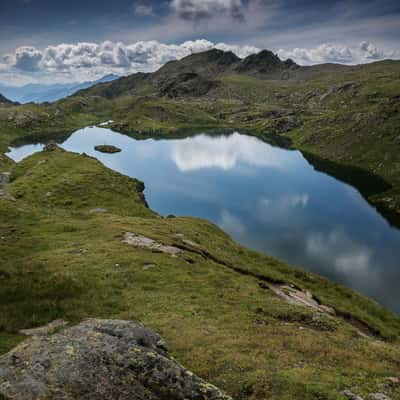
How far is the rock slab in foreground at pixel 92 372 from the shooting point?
10523mm

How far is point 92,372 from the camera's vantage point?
37.6ft

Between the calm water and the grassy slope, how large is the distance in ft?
80.3

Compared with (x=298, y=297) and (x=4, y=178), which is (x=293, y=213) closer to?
(x=298, y=297)

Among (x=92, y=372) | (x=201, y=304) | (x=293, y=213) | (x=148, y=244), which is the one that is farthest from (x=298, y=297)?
(x=293, y=213)

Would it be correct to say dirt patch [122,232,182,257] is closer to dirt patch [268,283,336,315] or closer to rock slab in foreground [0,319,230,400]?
dirt patch [268,283,336,315]

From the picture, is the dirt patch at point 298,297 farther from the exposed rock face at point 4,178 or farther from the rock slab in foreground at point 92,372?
the exposed rock face at point 4,178

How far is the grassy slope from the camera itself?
710 inches

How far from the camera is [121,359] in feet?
40.5

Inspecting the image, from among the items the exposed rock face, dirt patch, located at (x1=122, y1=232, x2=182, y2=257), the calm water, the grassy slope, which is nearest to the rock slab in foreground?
the grassy slope

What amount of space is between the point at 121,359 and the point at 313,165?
200 meters

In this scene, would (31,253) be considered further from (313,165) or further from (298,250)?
(313,165)

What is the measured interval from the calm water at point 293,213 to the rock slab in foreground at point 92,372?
60.3 metres

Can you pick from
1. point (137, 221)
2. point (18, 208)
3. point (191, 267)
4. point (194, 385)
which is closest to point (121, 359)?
point (194, 385)

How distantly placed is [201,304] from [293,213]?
86.5m
